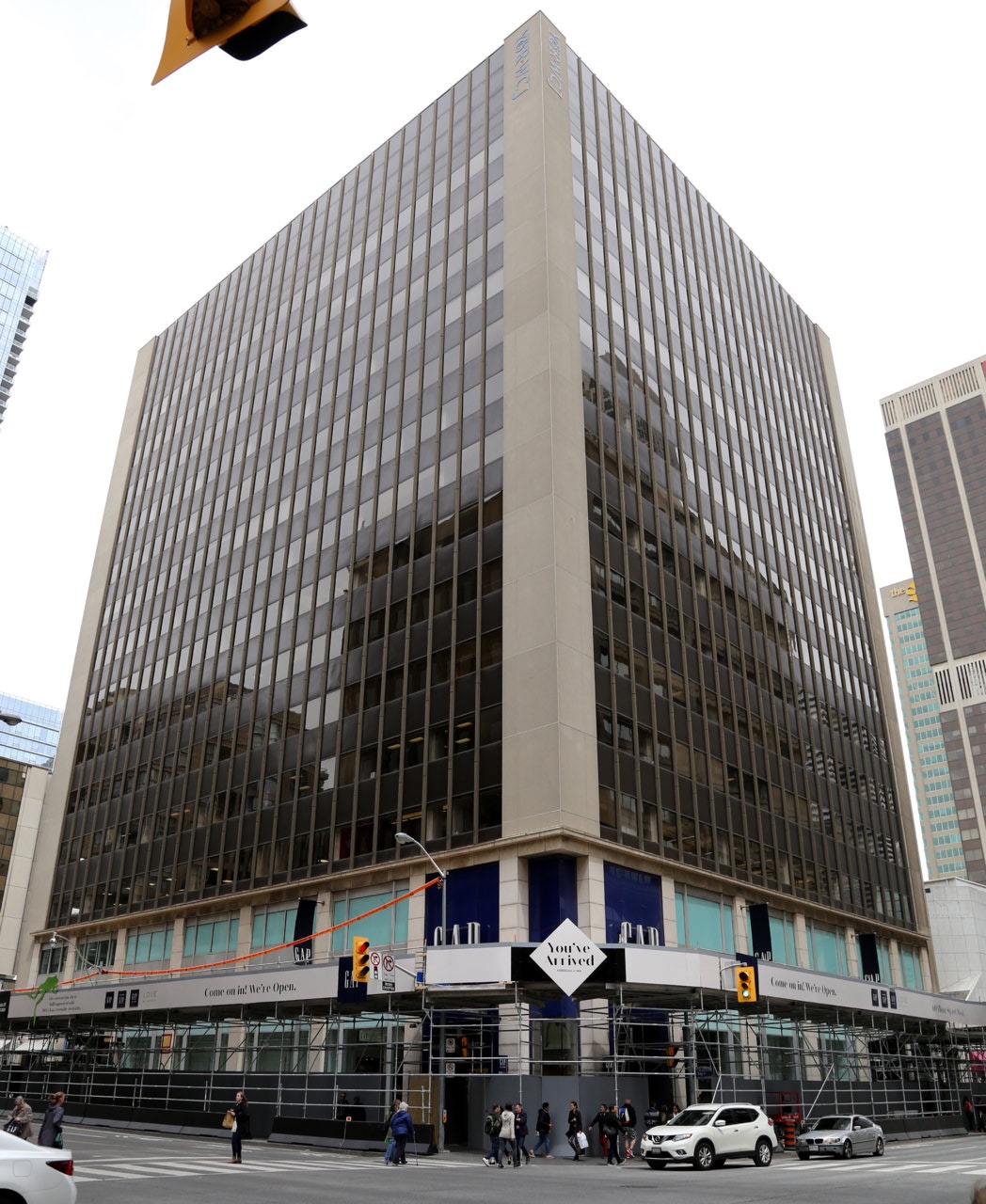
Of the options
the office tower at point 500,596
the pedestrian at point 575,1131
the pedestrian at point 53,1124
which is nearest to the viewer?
the pedestrian at point 53,1124

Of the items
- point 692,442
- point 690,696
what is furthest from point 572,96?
point 690,696

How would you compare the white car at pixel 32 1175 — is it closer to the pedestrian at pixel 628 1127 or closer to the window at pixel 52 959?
the pedestrian at pixel 628 1127

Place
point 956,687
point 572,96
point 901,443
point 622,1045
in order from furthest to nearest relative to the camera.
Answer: point 901,443, point 956,687, point 572,96, point 622,1045

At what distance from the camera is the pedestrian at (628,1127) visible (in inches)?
1272

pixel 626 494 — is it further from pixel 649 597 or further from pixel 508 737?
pixel 508 737

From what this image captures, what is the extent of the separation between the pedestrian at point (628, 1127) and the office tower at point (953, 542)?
15700cm

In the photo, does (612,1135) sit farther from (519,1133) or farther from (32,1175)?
(32,1175)

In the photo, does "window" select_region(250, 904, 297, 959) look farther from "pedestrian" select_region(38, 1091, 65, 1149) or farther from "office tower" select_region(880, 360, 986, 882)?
"office tower" select_region(880, 360, 986, 882)

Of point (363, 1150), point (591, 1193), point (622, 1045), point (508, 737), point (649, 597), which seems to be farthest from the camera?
point (649, 597)

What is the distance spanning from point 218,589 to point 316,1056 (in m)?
29.6

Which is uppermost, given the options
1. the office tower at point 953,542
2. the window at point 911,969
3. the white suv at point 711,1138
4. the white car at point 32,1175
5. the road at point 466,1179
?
the office tower at point 953,542

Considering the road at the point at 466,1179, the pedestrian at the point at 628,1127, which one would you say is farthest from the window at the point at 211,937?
the pedestrian at the point at 628,1127

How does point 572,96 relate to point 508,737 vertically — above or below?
above

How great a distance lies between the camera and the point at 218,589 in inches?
2466
